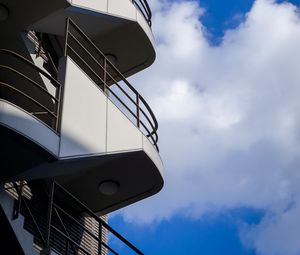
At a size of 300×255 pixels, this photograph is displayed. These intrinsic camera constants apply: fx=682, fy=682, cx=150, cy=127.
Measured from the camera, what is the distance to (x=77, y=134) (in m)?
10.1

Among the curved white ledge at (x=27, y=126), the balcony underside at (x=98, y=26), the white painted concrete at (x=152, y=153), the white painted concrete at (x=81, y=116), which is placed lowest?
the curved white ledge at (x=27, y=126)

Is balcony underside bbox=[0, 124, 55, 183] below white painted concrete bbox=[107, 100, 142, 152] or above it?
below

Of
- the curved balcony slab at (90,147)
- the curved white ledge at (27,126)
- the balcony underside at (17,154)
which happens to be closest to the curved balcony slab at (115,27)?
the curved balcony slab at (90,147)

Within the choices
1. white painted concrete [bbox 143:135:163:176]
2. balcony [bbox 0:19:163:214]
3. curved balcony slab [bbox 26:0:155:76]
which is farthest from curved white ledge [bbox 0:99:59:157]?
curved balcony slab [bbox 26:0:155:76]

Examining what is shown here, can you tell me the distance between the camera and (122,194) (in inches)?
514

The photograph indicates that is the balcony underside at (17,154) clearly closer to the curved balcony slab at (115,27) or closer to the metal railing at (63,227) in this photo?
the metal railing at (63,227)

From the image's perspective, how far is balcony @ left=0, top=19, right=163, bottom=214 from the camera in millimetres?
9244

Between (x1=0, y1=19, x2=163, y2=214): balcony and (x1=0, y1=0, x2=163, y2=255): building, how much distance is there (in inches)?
0.7

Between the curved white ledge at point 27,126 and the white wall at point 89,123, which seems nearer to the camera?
the curved white ledge at point 27,126

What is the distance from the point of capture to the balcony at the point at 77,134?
9244mm

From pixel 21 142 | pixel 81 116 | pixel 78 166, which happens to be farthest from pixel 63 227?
pixel 21 142

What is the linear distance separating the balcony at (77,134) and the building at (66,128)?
2 centimetres

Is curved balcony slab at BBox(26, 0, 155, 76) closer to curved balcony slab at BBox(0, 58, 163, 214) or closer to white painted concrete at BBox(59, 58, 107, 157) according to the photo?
white painted concrete at BBox(59, 58, 107, 157)

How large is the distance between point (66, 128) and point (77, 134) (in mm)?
250
